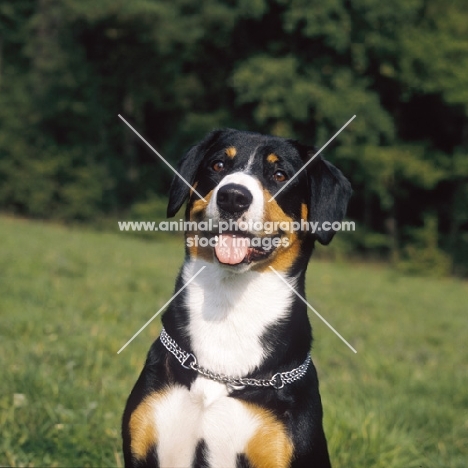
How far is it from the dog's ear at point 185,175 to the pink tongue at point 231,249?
0.45m

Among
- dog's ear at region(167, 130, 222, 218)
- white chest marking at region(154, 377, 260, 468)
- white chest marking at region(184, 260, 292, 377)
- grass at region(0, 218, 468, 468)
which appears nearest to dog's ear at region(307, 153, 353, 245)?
white chest marking at region(184, 260, 292, 377)

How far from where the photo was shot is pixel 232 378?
9.11 feet

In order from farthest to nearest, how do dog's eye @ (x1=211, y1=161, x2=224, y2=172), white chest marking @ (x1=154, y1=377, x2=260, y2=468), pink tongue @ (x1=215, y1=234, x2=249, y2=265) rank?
dog's eye @ (x1=211, y1=161, x2=224, y2=172) < pink tongue @ (x1=215, y1=234, x2=249, y2=265) < white chest marking @ (x1=154, y1=377, x2=260, y2=468)

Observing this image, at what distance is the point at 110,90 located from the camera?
28391 mm

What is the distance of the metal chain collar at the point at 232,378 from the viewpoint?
9.08ft

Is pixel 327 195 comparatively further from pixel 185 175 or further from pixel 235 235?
pixel 185 175

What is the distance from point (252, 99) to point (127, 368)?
19098mm

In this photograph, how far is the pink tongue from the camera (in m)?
2.82

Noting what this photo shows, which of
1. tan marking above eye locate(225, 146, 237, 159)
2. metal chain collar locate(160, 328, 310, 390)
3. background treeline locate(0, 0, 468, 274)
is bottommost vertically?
background treeline locate(0, 0, 468, 274)

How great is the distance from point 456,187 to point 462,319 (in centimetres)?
1589

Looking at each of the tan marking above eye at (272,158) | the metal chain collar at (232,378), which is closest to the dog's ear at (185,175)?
the tan marking above eye at (272,158)

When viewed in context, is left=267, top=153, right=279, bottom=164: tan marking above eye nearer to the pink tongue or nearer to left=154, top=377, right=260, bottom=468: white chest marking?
the pink tongue

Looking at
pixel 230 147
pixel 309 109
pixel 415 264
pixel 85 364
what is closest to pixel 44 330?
pixel 85 364

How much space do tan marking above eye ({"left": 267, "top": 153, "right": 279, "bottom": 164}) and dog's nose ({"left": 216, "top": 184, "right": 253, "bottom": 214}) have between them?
1.54ft
